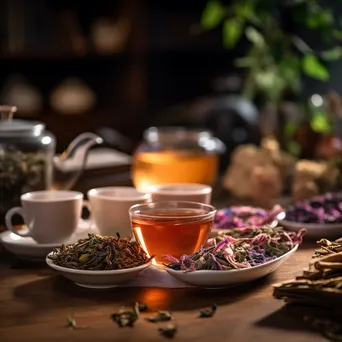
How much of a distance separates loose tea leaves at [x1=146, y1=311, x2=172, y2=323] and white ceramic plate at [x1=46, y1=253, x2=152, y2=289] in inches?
5.1

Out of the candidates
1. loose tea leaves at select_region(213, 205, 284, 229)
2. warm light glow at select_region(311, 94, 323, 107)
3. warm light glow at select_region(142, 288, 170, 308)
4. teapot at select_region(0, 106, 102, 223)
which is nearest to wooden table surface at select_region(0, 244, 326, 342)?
warm light glow at select_region(142, 288, 170, 308)

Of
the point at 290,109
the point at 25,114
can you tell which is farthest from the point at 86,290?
the point at 25,114

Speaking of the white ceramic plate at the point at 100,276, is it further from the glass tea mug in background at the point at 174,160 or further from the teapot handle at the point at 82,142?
the glass tea mug in background at the point at 174,160

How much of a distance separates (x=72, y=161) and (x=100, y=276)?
66 centimetres

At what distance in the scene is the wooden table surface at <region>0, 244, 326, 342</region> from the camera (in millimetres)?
1043

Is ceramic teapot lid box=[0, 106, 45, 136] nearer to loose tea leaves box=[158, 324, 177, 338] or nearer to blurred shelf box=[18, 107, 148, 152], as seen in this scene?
loose tea leaves box=[158, 324, 177, 338]

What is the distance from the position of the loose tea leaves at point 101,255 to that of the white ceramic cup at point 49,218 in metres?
0.15

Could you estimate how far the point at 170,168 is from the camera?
6.93ft

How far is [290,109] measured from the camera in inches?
105

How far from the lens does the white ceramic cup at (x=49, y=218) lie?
4.76ft

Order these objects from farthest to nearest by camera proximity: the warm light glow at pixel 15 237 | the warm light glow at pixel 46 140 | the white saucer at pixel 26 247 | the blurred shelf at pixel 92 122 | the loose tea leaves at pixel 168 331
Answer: the blurred shelf at pixel 92 122 < the warm light glow at pixel 46 140 < the warm light glow at pixel 15 237 < the white saucer at pixel 26 247 < the loose tea leaves at pixel 168 331

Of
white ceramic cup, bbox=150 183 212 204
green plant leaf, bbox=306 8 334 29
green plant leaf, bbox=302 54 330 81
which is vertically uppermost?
green plant leaf, bbox=306 8 334 29

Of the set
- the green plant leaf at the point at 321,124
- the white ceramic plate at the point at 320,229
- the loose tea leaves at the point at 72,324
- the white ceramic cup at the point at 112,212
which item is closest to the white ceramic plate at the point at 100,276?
the loose tea leaves at the point at 72,324

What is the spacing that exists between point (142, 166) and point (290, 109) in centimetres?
74
